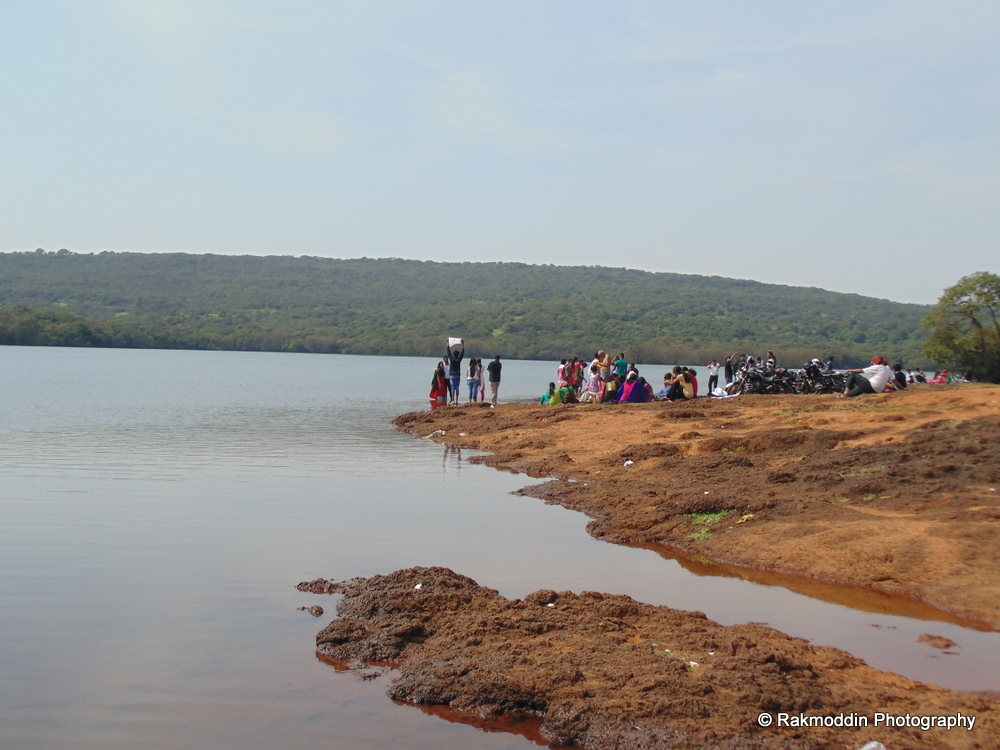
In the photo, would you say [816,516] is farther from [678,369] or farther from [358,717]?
[678,369]

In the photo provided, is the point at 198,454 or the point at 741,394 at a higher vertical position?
the point at 741,394

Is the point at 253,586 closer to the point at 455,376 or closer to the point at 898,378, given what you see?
the point at 898,378

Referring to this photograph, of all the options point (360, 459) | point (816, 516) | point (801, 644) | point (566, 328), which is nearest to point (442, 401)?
point (360, 459)

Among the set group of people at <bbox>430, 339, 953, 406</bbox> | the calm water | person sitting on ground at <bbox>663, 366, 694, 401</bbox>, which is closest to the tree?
group of people at <bbox>430, 339, 953, 406</bbox>

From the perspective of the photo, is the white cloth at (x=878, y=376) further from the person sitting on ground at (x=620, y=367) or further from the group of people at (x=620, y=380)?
the person sitting on ground at (x=620, y=367)

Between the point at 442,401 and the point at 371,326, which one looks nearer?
the point at 442,401

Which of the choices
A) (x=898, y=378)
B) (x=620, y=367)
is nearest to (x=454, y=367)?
(x=620, y=367)

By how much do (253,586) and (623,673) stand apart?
414cm

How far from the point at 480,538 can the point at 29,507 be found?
6430mm

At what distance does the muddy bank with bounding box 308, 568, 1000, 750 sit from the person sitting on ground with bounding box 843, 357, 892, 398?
1626 cm

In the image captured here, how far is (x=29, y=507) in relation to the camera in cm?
1223

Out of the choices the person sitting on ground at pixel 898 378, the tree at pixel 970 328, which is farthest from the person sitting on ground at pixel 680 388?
the tree at pixel 970 328

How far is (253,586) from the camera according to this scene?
27.6 ft

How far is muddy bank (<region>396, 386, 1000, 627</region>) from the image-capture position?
891 centimetres
